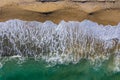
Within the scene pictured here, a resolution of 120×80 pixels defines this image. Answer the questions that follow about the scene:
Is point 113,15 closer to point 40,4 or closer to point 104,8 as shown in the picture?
point 104,8

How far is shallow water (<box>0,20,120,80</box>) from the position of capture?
377 cm

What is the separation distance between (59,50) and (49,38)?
0.58 ft

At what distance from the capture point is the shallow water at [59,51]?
3.77 meters

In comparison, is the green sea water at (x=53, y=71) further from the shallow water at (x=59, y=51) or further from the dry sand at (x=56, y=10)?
the dry sand at (x=56, y=10)

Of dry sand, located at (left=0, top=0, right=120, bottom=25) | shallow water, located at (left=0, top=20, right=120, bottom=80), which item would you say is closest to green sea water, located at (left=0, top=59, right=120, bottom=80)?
shallow water, located at (left=0, top=20, right=120, bottom=80)

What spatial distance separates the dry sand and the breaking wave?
0.06 metres

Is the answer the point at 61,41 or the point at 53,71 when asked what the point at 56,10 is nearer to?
the point at 61,41

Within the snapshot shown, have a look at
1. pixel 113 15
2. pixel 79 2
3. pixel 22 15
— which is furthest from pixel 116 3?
pixel 22 15

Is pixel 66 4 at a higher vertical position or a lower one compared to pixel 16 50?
higher

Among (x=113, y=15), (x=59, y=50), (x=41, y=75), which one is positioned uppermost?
(x=113, y=15)

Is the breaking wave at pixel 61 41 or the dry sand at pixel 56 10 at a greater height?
the dry sand at pixel 56 10

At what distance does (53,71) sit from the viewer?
3.84 meters

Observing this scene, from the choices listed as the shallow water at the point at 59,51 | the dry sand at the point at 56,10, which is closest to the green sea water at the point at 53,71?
the shallow water at the point at 59,51

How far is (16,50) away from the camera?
385 cm
